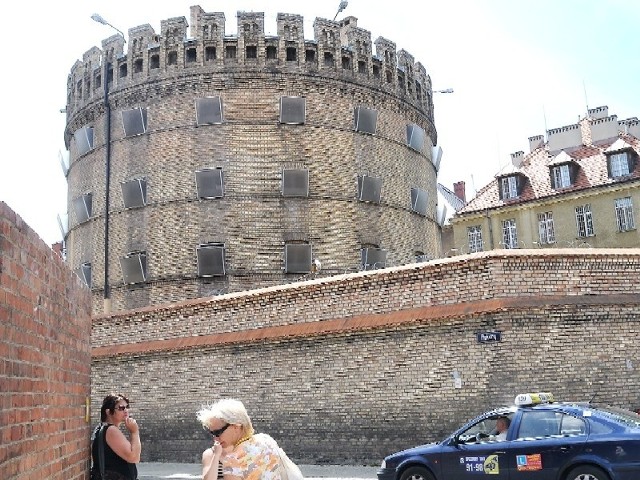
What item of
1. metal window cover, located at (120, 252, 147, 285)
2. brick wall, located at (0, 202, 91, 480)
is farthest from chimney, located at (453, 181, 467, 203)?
brick wall, located at (0, 202, 91, 480)

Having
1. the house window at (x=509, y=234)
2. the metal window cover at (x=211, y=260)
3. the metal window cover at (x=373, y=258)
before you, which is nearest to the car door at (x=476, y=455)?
the metal window cover at (x=211, y=260)

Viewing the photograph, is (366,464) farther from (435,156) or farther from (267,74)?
→ (435,156)

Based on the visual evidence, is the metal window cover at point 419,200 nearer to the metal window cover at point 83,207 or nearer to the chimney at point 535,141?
the chimney at point 535,141

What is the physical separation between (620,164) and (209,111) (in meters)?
19.3

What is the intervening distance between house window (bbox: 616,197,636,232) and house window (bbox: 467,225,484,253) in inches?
274

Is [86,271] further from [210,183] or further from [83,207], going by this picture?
[210,183]

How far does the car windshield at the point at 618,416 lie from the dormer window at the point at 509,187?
2847cm

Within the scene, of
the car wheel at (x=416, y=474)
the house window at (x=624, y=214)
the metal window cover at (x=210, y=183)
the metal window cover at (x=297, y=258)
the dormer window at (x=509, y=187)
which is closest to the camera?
the car wheel at (x=416, y=474)

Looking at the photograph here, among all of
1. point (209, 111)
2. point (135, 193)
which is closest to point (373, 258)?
point (209, 111)

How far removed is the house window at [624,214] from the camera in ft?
112

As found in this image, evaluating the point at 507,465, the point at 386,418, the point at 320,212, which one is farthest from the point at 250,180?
the point at 507,465

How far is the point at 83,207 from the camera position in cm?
3347

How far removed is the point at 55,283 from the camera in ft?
17.8

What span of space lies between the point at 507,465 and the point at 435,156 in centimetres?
2761
